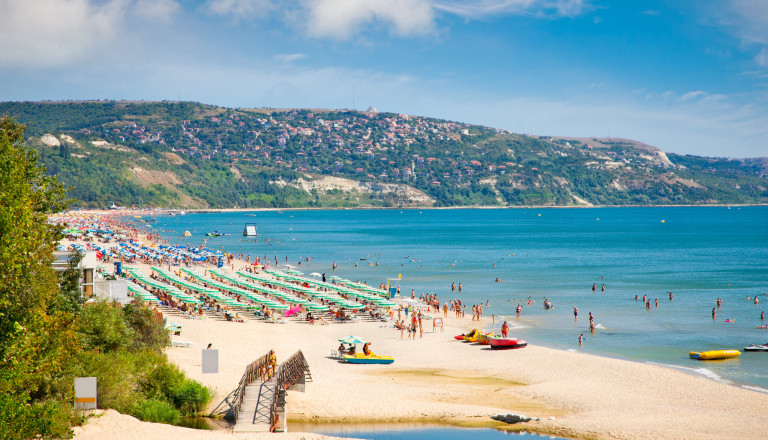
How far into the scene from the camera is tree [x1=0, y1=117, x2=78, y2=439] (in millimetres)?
14023

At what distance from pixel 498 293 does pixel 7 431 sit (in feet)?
156

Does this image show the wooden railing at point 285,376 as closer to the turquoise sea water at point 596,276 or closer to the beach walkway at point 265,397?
the beach walkway at point 265,397

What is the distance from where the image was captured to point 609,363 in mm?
31328

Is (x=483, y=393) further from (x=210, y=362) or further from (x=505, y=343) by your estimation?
(x=210, y=362)

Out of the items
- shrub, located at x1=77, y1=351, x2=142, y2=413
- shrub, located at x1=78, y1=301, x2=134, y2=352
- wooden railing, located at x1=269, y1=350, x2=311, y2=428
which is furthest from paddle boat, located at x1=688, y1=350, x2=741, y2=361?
shrub, located at x1=78, y1=301, x2=134, y2=352

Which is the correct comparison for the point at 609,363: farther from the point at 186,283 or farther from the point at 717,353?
the point at 186,283

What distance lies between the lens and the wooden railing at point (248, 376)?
20184 millimetres

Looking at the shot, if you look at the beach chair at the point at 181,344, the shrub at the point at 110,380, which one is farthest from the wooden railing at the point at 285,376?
the beach chair at the point at 181,344

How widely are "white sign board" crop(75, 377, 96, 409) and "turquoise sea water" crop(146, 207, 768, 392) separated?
25.1m

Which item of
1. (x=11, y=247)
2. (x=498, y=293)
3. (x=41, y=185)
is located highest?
(x=41, y=185)

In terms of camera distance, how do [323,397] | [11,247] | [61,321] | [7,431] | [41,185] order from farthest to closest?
[323,397], [41,185], [61,321], [11,247], [7,431]

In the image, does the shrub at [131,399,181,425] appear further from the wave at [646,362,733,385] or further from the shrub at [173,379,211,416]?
the wave at [646,362,733,385]

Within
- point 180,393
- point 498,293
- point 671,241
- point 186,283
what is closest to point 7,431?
point 180,393

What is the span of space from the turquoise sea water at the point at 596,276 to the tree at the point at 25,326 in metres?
26.1
